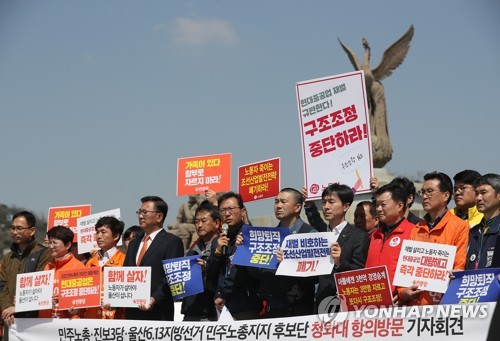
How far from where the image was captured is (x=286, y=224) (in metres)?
8.53

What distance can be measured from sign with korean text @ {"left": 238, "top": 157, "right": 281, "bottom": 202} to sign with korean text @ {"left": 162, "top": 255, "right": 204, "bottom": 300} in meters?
1.28

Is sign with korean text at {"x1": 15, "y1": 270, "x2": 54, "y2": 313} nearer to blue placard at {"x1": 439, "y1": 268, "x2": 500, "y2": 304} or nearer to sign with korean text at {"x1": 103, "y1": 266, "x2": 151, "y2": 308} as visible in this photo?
sign with korean text at {"x1": 103, "y1": 266, "x2": 151, "y2": 308}

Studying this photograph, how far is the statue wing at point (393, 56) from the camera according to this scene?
2125 cm

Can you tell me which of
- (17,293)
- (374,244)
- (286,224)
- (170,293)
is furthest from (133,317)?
(374,244)

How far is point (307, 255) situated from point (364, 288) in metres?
0.75

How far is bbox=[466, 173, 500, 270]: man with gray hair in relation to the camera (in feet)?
23.6

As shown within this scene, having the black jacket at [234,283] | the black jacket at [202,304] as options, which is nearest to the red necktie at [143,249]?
the black jacket at [202,304]

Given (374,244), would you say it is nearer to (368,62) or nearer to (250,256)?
(250,256)

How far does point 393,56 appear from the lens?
841 inches

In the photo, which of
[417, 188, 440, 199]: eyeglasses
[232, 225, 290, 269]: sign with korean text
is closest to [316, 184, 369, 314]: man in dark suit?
[232, 225, 290, 269]: sign with korean text

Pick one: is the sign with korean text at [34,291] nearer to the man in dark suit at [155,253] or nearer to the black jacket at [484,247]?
the man in dark suit at [155,253]

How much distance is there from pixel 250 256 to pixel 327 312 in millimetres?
921

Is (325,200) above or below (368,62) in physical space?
below

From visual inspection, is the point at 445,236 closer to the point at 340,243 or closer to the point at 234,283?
the point at 340,243
